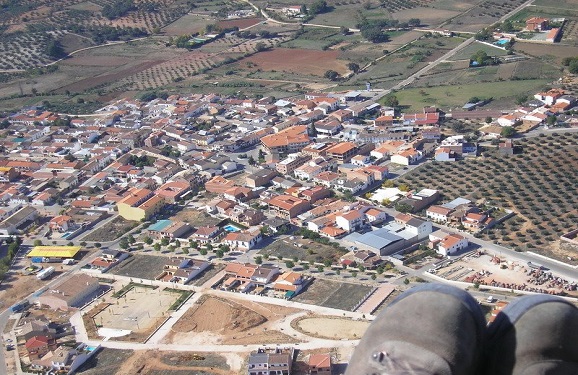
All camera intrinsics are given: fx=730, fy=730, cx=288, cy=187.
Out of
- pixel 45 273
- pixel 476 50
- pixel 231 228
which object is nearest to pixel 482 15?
pixel 476 50

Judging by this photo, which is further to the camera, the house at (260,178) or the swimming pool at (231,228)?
the house at (260,178)

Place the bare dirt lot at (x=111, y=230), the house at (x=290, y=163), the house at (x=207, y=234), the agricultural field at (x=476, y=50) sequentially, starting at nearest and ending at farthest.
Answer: the house at (x=207, y=234), the bare dirt lot at (x=111, y=230), the house at (x=290, y=163), the agricultural field at (x=476, y=50)

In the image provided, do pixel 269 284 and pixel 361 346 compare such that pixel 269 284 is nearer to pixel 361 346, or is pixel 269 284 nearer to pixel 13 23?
pixel 361 346

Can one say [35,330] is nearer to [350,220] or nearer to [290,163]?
[350,220]

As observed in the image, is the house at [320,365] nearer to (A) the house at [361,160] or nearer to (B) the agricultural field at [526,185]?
(B) the agricultural field at [526,185]

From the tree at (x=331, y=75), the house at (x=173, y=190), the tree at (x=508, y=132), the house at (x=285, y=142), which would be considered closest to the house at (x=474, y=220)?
the tree at (x=508, y=132)

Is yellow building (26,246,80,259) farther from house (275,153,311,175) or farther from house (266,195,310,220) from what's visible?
house (275,153,311,175)

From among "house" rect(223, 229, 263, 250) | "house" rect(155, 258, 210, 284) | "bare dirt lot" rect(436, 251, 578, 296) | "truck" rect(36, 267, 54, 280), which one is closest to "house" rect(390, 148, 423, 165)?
"house" rect(223, 229, 263, 250)

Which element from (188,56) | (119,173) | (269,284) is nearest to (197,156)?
(119,173)
